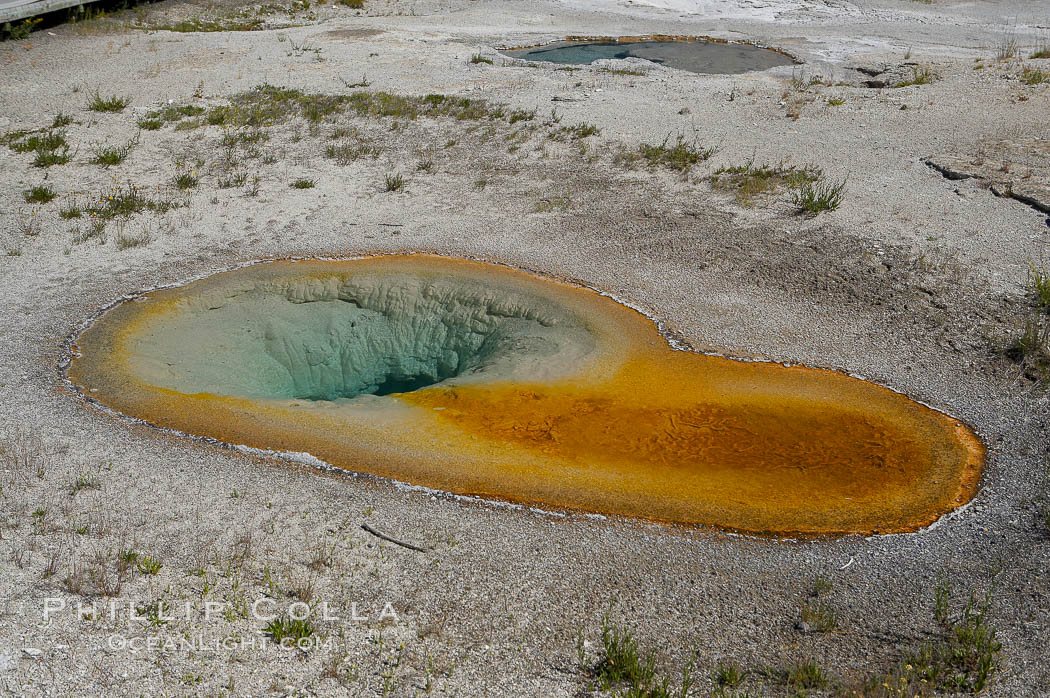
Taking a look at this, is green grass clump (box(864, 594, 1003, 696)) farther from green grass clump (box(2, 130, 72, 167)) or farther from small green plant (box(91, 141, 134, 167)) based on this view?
green grass clump (box(2, 130, 72, 167))

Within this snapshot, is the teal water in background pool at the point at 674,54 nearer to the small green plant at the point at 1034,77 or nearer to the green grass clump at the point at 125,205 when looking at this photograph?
the small green plant at the point at 1034,77

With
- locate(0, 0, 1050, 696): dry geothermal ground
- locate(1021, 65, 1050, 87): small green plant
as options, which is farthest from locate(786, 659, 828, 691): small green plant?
locate(1021, 65, 1050, 87): small green plant

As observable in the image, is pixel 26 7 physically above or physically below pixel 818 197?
above

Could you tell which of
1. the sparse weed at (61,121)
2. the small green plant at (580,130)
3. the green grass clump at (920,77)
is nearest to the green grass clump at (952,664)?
the small green plant at (580,130)

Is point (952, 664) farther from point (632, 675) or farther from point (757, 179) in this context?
point (757, 179)

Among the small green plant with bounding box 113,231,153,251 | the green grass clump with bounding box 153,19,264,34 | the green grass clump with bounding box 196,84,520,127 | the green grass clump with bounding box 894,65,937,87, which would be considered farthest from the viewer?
the green grass clump with bounding box 153,19,264,34

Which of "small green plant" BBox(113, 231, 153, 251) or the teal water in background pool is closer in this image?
"small green plant" BBox(113, 231, 153, 251)

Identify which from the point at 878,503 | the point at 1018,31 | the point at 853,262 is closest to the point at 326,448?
the point at 878,503

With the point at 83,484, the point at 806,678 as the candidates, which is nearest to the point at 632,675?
the point at 806,678
